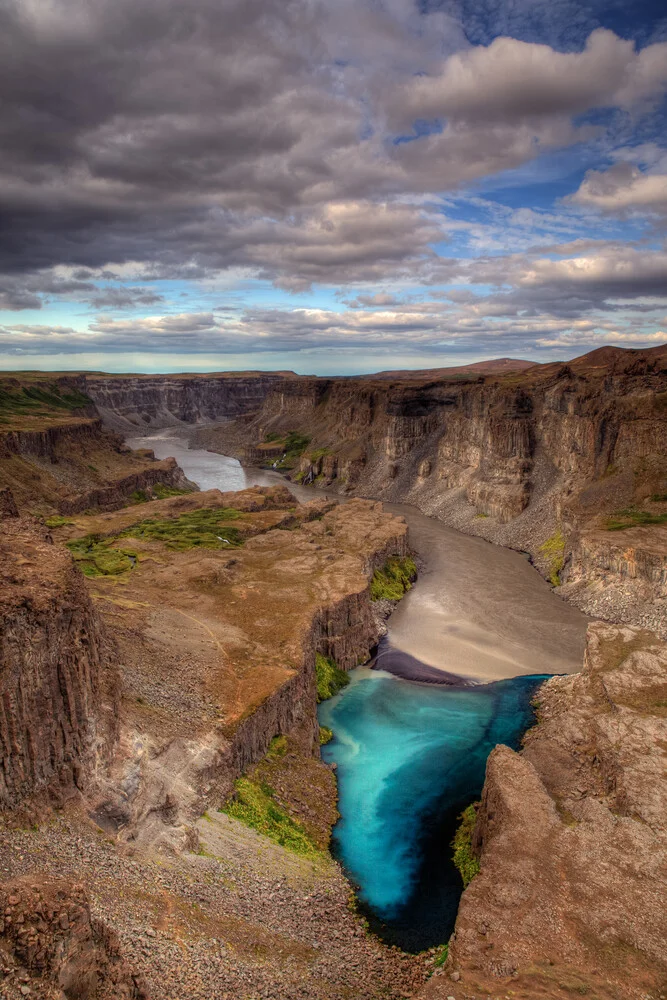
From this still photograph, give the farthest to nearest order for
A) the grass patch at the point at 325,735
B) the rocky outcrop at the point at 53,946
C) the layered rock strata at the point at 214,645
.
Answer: the grass patch at the point at 325,735 < the layered rock strata at the point at 214,645 < the rocky outcrop at the point at 53,946

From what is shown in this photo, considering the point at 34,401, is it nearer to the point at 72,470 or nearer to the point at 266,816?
the point at 72,470

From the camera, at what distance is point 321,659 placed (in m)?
51.8

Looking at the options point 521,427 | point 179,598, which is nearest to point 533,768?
point 179,598

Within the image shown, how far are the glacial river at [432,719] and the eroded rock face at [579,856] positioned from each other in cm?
359

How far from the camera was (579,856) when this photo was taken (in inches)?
1137

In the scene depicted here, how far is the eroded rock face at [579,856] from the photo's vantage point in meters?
22.9

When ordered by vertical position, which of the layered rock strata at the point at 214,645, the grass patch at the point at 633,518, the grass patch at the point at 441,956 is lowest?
the grass patch at the point at 441,956

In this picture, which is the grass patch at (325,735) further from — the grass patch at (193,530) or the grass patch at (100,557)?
the grass patch at (193,530)

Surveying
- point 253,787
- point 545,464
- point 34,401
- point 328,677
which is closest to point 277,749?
point 253,787

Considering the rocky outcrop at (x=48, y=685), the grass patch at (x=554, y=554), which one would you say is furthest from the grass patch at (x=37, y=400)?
the rocky outcrop at (x=48, y=685)

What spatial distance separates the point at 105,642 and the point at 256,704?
922cm

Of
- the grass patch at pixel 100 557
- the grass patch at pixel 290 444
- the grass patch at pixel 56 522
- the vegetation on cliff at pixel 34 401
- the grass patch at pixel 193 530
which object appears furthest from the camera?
the grass patch at pixel 290 444

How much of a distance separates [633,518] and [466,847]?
5187 cm

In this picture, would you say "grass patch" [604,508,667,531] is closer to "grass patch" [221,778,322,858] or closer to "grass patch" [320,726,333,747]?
"grass patch" [320,726,333,747]
